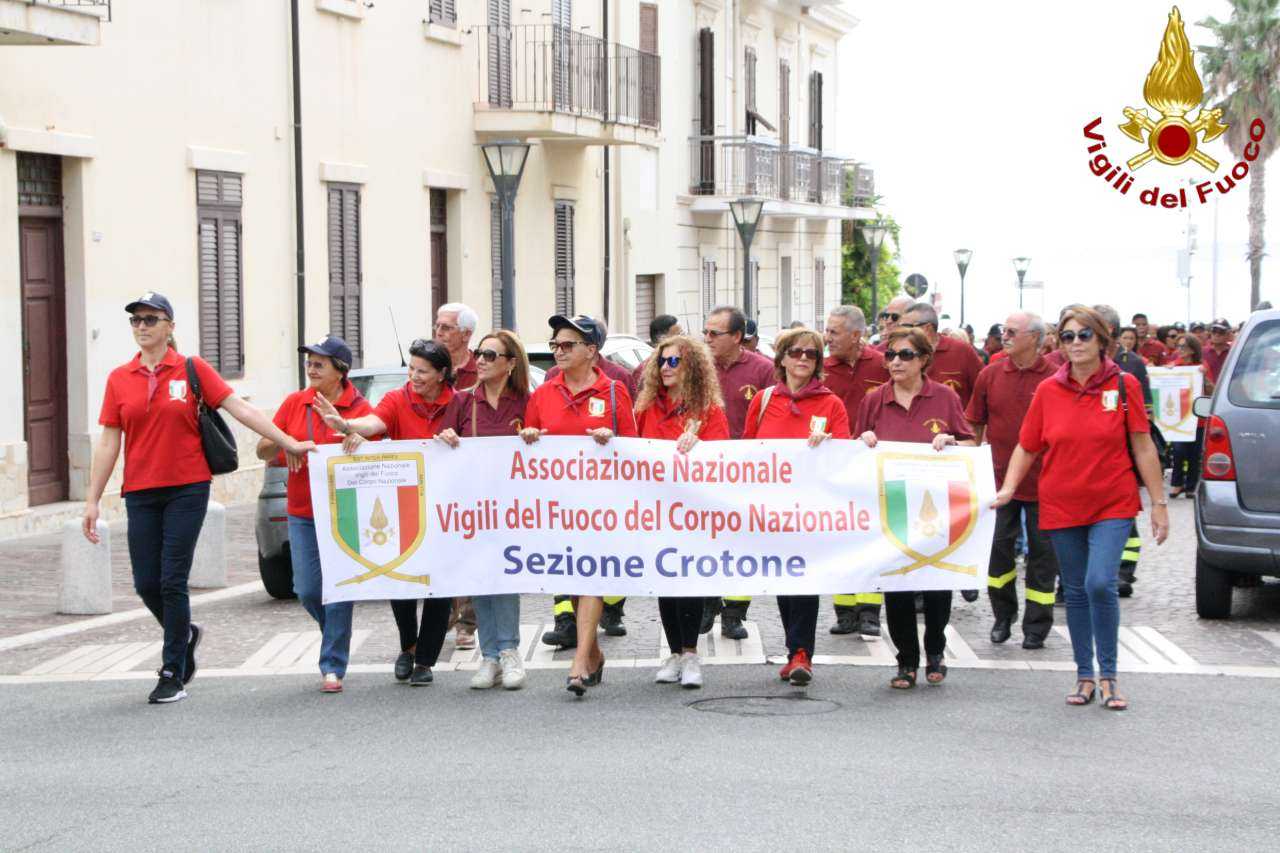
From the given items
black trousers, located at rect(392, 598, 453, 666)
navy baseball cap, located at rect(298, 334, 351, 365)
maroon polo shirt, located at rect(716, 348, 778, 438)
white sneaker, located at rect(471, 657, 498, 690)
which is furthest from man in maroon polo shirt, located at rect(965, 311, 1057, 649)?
navy baseball cap, located at rect(298, 334, 351, 365)

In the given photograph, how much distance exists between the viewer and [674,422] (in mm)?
9742

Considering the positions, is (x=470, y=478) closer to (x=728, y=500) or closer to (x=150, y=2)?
(x=728, y=500)

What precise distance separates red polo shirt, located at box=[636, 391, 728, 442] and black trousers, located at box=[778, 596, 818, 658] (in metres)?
0.89

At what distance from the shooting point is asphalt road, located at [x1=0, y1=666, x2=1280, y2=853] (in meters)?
6.77

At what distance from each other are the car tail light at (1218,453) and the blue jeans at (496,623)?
4.69 meters

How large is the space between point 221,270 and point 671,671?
40.5 ft

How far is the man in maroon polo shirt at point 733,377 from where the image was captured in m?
11.1

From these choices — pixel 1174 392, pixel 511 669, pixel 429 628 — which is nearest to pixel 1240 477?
pixel 511 669

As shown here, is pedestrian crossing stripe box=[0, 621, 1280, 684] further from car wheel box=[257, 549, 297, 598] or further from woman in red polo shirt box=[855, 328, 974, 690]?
car wheel box=[257, 549, 297, 598]

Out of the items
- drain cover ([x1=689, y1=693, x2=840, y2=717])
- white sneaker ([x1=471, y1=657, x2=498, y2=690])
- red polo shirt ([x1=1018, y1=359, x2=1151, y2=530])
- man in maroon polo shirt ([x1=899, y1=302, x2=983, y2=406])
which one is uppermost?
man in maroon polo shirt ([x1=899, y1=302, x2=983, y2=406])

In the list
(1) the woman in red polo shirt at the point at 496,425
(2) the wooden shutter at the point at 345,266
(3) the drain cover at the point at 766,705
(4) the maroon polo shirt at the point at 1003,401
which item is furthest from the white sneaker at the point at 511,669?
A: (2) the wooden shutter at the point at 345,266

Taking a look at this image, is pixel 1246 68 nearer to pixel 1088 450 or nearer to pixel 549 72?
pixel 549 72

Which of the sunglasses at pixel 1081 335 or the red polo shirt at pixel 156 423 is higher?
the sunglasses at pixel 1081 335

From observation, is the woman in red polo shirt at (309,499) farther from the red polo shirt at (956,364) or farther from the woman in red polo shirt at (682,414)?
the red polo shirt at (956,364)
